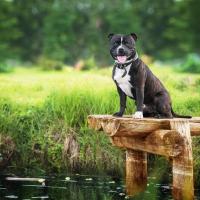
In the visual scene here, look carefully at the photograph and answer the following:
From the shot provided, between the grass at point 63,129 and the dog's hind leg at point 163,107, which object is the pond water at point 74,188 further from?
the dog's hind leg at point 163,107

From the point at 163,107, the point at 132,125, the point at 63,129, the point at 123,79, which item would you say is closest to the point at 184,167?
the point at 132,125

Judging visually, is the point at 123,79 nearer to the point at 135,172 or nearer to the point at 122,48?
the point at 122,48

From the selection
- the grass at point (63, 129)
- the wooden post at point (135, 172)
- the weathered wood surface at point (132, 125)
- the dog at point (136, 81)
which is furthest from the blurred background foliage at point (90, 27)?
the weathered wood surface at point (132, 125)

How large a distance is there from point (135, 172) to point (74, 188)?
3.21ft

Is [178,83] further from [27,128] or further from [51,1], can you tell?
[51,1]

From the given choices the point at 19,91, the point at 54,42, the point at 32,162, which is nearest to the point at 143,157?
the point at 32,162

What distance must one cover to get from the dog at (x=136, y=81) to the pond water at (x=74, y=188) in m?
1.17

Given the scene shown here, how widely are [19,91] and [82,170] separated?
13.4ft

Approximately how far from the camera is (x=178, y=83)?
43.3 ft

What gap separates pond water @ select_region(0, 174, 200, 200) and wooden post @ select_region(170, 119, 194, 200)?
3.35ft

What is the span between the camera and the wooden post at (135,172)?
7.37 metres

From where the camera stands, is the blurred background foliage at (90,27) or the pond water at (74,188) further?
the blurred background foliage at (90,27)

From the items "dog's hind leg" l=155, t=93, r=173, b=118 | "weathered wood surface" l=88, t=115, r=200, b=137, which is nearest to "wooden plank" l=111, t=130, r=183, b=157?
"weathered wood surface" l=88, t=115, r=200, b=137

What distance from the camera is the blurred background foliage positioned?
34406mm
